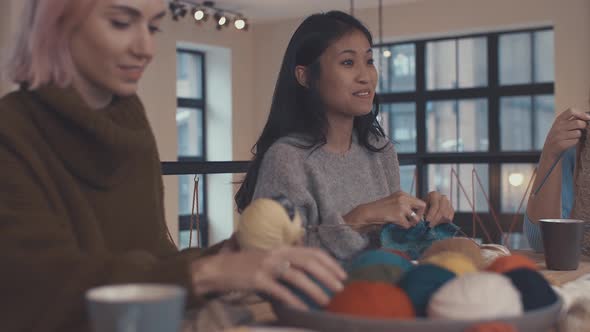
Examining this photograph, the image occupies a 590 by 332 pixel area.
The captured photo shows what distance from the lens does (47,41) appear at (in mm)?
988

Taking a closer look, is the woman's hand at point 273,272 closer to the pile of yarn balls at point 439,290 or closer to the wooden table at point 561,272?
the pile of yarn balls at point 439,290

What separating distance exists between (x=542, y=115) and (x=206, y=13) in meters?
3.57

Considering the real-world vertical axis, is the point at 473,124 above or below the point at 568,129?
above

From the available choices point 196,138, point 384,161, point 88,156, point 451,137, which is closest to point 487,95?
point 451,137

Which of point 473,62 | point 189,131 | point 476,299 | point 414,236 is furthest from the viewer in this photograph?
point 189,131

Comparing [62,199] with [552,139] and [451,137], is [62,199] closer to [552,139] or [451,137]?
[552,139]

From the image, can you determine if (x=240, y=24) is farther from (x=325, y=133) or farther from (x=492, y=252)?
(x=492, y=252)

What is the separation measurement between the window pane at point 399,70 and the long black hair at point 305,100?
633 centimetres

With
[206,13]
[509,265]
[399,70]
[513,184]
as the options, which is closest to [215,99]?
[206,13]

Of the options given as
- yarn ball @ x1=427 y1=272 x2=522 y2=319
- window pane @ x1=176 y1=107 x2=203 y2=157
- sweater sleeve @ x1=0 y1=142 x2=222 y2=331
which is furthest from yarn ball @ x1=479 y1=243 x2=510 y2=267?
window pane @ x1=176 y1=107 x2=203 y2=157

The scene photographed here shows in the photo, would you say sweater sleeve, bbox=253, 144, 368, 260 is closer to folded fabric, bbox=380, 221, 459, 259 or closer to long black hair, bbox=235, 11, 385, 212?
long black hair, bbox=235, 11, 385, 212

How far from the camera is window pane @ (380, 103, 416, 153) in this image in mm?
8250

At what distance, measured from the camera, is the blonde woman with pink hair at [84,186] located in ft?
2.63

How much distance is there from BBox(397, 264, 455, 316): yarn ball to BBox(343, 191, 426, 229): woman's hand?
352mm
